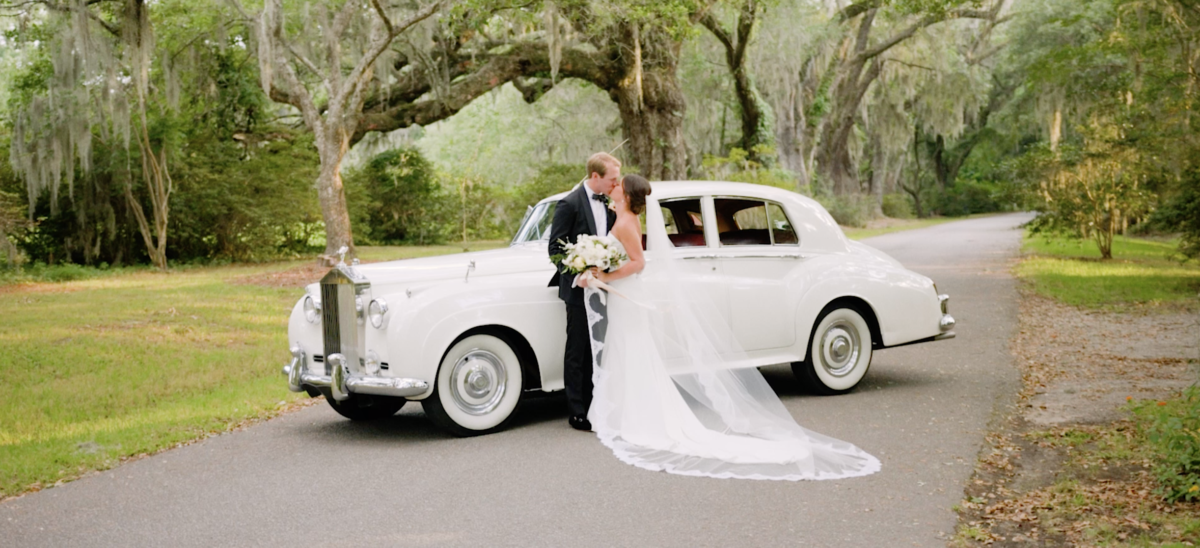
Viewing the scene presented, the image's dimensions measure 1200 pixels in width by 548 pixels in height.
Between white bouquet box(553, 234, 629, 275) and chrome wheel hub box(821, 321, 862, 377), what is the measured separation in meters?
2.16

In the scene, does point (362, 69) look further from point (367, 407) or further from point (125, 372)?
point (367, 407)

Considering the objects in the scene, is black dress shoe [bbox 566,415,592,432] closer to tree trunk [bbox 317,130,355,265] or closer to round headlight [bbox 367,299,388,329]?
round headlight [bbox 367,299,388,329]

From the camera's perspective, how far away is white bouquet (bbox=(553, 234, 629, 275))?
700cm

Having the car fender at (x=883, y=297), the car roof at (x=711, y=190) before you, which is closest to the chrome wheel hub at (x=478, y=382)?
the car roof at (x=711, y=190)

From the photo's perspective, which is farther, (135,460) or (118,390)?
(118,390)

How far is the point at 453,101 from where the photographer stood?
24.0m

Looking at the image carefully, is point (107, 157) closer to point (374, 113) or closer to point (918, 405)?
point (374, 113)

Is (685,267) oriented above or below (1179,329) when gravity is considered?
above

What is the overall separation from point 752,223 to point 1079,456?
3.09 m

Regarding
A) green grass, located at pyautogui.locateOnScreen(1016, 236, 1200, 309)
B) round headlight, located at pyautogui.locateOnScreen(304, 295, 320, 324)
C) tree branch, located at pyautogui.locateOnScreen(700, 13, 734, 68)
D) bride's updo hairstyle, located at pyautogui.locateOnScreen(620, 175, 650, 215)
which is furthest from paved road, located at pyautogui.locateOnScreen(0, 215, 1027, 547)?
tree branch, located at pyautogui.locateOnScreen(700, 13, 734, 68)

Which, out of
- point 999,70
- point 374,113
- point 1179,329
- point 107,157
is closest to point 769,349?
point 1179,329

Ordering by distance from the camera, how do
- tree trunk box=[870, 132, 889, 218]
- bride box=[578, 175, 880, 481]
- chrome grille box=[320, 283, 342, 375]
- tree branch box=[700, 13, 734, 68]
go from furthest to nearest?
tree trunk box=[870, 132, 889, 218] < tree branch box=[700, 13, 734, 68] < chrome grille box=[320, 283, 342, 375] < bride box=[578, 175, 880, 481]

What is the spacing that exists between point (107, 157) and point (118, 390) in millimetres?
16978

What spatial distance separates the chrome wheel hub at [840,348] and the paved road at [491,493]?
343mm
